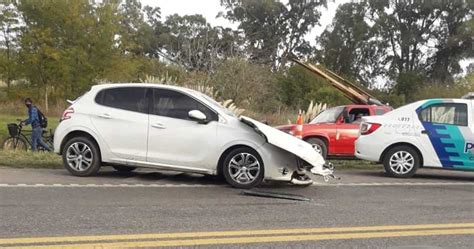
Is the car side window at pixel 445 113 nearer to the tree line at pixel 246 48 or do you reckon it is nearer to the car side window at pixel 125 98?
the car side window at pixel 125 98

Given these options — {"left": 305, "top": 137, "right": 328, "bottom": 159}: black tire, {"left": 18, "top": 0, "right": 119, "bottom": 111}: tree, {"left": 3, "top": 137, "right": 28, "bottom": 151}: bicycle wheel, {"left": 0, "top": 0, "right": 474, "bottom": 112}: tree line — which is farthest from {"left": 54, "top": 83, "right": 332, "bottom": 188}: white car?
{"left": 18, "top": 0, "right": 119, "bottom": 111}: tree

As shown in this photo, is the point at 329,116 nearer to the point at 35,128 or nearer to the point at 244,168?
the point at 244,168

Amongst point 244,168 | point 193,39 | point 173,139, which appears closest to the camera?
point 244,168

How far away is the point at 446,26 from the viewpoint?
60.2m

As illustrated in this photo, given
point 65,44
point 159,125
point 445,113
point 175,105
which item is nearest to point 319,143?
point 445,113

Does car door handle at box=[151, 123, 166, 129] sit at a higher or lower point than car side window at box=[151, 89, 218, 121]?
lower

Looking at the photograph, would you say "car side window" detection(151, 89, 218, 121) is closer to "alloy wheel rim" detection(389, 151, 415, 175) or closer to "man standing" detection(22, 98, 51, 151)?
"alloy wheel rim" detection(389, 151, 415, 175)

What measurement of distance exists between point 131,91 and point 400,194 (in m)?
4.79

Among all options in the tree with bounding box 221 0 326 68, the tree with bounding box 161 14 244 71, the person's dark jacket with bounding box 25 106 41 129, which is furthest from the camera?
the tree with bounding box 221 0 326 68

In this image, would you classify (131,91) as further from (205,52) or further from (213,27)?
(213,27)

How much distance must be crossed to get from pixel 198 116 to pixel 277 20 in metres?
60.5

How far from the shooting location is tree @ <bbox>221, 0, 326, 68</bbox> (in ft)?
219

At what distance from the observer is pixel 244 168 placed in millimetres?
9242

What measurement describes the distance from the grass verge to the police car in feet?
20.4
